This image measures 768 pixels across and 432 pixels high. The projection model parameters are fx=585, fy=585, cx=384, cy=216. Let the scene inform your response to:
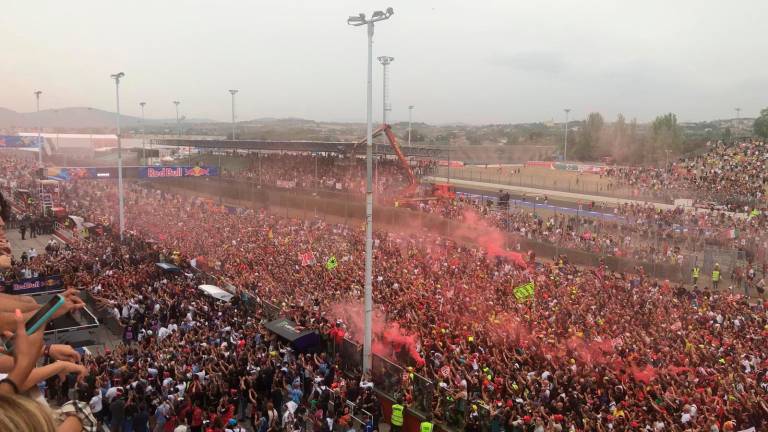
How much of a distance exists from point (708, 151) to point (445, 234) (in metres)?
37.4

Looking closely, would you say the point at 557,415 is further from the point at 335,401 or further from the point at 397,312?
the point at 397,312

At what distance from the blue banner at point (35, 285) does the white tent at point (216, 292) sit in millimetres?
5329

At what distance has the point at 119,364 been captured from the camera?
13.9 metres

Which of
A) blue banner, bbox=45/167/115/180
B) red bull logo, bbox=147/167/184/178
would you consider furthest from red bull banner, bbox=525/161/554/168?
blue banner, bbox=45/167/115/180

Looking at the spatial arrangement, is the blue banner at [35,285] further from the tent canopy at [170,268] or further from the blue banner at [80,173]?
the blue banner at [80,173]

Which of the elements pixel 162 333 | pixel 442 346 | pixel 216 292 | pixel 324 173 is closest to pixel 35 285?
pixel 216 292

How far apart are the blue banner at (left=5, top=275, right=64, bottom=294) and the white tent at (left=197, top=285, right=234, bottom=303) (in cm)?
533

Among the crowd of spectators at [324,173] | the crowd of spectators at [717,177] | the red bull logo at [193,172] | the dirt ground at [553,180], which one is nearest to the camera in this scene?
the crowd of spectators at [717,177]

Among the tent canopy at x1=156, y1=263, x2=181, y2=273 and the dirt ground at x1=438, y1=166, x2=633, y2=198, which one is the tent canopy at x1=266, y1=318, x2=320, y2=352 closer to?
the tent canopy at x1=156, y1=263, x2=181, y2=273

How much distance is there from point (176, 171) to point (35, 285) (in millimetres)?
32069

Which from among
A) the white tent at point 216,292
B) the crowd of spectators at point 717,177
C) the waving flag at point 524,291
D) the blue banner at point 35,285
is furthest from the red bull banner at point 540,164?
the blue banner at point 35,285

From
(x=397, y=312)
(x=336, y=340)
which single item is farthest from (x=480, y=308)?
(x=336, y=340)

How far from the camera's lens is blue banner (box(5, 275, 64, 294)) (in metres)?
19.9

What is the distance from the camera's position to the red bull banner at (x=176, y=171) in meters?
50.2
